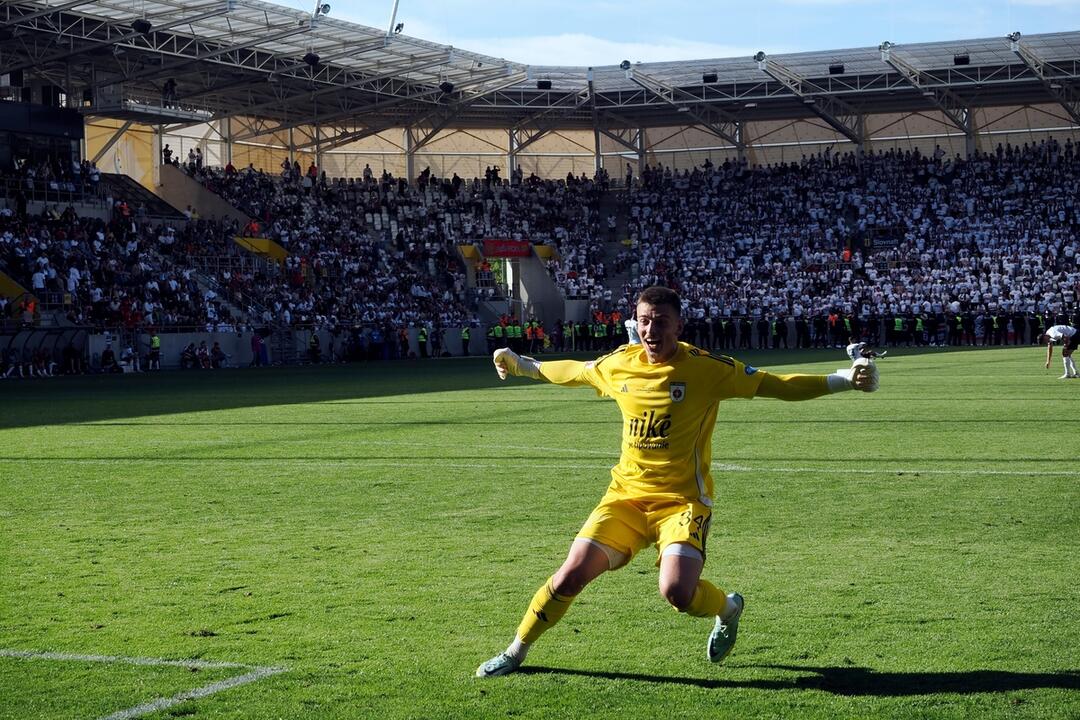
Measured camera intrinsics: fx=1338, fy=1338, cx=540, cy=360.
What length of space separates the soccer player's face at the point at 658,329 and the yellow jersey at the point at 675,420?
0.06 m

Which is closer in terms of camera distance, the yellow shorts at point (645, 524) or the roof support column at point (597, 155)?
the yellow shorts at point (645, 524)

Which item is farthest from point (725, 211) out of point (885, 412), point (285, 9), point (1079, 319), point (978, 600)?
point (978, 600)

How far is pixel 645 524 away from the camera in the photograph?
20.5 ft

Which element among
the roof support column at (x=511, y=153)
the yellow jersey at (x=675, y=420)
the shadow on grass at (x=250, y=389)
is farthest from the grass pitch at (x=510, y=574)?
the roof support column at (x=511, y=153)

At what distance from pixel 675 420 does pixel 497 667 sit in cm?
141

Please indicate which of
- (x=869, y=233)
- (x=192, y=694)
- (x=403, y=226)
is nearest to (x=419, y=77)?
(x=403, y=226)

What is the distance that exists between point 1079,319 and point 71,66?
36.7 metres

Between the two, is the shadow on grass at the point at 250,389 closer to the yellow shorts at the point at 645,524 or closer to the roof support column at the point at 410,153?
the yellow shorts at the point at 645,524

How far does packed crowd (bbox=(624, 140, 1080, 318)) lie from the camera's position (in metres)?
51.1

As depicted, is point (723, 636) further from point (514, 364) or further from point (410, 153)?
point (410, 153)

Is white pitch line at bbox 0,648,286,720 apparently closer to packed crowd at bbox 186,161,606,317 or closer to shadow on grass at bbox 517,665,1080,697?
shadow on grass at bbox 517,665,1080,697

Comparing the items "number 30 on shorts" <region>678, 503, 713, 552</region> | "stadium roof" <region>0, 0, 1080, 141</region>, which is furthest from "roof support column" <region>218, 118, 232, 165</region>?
"number 30 on shorts" <region>678, 503, 713, 552</region>

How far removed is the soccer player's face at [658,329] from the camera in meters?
6.26

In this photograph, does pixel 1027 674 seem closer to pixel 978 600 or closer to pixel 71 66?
pixel 978 600
